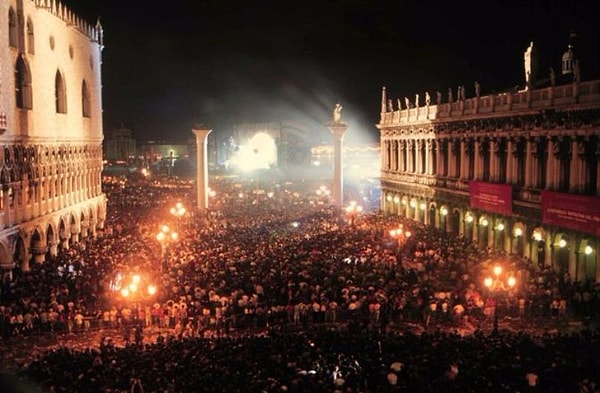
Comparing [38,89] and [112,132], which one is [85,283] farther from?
[112,132]

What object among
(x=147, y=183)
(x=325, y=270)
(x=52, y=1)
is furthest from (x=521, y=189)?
(x=147, y=183)

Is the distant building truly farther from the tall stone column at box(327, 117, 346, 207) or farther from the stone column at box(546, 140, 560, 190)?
the stone column at box(546, 140, 560, 190)

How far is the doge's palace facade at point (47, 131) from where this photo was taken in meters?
41.1

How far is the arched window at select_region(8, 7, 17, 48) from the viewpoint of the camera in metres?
42.1

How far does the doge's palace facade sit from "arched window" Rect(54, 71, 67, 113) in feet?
0.23

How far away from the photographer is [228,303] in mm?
29203

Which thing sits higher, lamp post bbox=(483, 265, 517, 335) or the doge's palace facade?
the doge's palace facade

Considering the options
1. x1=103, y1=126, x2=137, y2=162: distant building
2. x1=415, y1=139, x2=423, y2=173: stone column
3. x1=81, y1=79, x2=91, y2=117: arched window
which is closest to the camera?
x1=415, y1=139, x2=423, y2=173: stone column

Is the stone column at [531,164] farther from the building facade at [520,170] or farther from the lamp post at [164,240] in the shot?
the lamp post at [164,240]

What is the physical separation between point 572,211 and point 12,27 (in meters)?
30.7

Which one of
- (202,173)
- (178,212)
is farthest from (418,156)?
(202,173)

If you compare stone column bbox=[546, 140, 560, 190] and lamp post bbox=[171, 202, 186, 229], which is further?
lamp post bbox=[171, 202, 186, 229]

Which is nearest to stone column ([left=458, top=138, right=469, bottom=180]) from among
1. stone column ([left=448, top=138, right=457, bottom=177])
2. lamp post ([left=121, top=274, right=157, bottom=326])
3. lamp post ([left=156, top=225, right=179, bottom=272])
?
stone column ([left=448, top=138, right=457, bottom=177])

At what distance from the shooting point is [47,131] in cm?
4878
